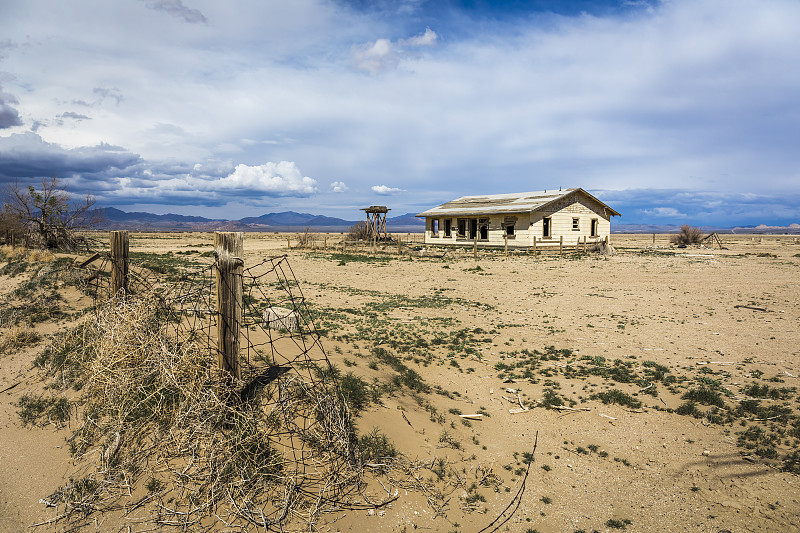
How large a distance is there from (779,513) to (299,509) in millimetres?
5142

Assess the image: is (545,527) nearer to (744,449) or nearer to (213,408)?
(744,449)

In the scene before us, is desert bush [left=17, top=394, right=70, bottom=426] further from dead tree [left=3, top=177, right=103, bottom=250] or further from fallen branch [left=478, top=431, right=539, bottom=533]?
dead tree [left=3, top=177, right=103, bottom=250]

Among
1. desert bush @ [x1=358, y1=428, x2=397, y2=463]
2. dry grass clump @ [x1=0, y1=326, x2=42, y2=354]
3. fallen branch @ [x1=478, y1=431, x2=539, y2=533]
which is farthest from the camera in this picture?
dry grass clump @ [x1=0, y1=326, x2=42, y2=354]

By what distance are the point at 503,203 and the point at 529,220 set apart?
527 cm

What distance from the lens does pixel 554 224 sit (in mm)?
34906

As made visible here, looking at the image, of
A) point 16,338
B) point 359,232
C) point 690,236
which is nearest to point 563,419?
point 16,338

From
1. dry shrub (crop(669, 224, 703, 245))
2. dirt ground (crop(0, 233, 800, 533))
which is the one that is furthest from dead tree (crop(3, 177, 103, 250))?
dry shrub (crop(669, 224, 703, 245))

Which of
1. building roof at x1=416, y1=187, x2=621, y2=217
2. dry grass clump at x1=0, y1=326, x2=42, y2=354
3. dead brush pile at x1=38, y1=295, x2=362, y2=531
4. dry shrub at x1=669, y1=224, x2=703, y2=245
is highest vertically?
building roof at x1=416, y1=187, x2=621, y2=217

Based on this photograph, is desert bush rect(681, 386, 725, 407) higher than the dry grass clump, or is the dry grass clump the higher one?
the dry grass clump

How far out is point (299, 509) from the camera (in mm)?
4086

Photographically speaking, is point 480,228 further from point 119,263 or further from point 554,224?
point 119,263

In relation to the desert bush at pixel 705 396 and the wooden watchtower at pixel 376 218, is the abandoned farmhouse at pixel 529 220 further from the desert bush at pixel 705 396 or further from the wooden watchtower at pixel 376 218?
the desert bush at pixel 705 396

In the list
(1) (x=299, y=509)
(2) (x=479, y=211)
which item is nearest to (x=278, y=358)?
(1) (x=299, y=509)

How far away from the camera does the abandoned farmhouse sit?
3441 cm
